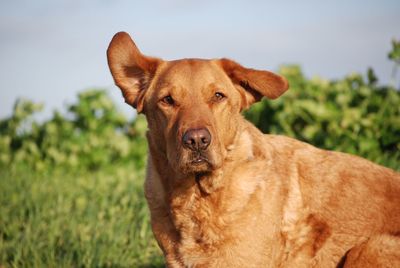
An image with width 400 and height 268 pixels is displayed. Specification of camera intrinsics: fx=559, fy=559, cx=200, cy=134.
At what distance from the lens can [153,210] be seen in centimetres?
427

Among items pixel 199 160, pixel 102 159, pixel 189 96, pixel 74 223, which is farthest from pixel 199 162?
pixel 102 159

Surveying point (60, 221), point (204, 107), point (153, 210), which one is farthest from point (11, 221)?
point (204, 107)

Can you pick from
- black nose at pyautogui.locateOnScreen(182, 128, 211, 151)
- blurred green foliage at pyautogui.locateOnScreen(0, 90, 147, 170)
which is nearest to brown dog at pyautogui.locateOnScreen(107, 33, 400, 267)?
black nose at pyautogui.locateOnScreen(182, 128, 211, 151)

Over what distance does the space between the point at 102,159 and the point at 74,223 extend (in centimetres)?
361

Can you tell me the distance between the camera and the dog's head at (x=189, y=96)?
12.7 ft

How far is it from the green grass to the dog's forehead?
236cm

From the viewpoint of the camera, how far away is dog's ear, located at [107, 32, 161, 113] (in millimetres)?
4391

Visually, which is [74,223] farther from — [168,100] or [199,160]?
[199,160]

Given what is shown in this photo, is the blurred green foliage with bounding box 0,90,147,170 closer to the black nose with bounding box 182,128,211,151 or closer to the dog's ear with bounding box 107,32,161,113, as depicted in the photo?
the dog's ear with bounding box 107,32,161,113

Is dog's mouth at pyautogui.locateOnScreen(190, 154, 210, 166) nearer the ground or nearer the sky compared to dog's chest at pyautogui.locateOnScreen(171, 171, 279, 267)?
nearer the sky

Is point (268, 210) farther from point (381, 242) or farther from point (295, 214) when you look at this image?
point (381, 242)

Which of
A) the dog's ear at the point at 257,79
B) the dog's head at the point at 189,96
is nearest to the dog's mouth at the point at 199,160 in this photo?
the dog's head at the point at 189,96

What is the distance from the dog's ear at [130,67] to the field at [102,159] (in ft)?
6.79

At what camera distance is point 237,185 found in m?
4.09
